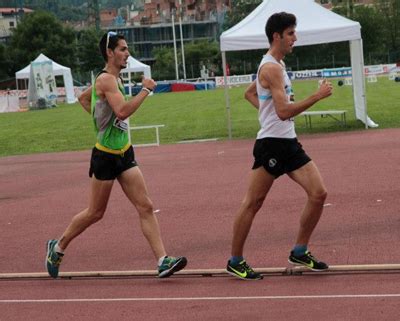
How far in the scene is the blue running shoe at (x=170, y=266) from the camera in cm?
845

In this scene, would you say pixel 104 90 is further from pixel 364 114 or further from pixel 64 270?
pixel 364 114

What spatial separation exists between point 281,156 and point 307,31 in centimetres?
1644

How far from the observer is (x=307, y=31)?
24109mm

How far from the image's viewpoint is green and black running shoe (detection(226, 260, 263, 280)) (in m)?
8.24

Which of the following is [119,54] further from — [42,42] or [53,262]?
[42,42]

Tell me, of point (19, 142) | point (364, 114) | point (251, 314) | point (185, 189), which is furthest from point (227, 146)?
point (251, 314)

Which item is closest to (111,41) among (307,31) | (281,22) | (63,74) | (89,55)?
(281,22)

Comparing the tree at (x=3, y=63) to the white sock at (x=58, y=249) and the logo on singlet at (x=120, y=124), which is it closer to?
the white sock at (x=58, y=249)

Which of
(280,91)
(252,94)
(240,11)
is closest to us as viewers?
(280,91)

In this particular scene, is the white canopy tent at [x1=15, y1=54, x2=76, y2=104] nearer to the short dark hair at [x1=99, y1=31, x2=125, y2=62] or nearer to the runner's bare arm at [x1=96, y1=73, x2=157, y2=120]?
the short dark hair at [x1=99, y1=31, x2=125, y2=62]

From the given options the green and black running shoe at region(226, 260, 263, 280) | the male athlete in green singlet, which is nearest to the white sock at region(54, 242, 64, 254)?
the male athlete in green singlet

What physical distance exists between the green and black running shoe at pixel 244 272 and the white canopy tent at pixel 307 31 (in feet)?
51.7

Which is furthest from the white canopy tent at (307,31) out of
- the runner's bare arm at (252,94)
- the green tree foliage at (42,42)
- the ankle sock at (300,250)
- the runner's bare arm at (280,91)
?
the green tree foliage at (42,42)

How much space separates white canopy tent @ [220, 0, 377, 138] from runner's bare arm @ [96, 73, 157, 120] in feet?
50.6
